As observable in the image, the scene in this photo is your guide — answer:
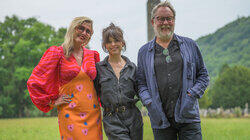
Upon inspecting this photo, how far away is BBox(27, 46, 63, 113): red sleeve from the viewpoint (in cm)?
361

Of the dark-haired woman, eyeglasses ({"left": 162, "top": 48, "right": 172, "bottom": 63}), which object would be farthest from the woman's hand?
eyeglasses ({"left": 162, "top": 48, "right": 172, "bottom": 63})

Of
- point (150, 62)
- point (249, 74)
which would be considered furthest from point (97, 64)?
point (249, 74)

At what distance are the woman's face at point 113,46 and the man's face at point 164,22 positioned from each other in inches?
23.9

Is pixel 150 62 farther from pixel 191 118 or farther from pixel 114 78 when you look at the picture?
pixel 191 118

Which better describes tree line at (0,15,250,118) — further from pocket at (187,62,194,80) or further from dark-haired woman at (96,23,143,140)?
pocket at (187,62,194,80)

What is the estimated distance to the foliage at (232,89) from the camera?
39594 millimetres

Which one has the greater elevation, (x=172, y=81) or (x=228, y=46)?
(x=228, y=46)

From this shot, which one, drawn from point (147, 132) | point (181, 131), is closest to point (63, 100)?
point (181, 131)

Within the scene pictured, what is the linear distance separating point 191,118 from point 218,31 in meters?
85.0

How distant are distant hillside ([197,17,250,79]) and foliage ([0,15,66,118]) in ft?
131

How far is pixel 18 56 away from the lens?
1296 inches

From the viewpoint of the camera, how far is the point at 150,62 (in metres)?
3.52

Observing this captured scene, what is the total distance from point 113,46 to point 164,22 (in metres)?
0.80

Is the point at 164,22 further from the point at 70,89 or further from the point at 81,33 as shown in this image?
the point at 70,89
